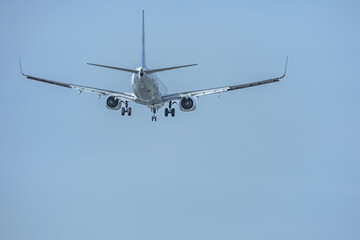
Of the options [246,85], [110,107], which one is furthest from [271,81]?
[110,107]

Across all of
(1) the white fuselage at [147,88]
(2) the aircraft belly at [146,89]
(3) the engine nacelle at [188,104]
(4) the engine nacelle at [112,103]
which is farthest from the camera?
(3) the engine nacelle at [188,104]

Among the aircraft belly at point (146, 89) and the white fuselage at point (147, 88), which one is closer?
the white fuselage at point (147, 88)

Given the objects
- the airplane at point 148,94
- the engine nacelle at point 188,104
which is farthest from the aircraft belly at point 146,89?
the engine nacelle at point 188,104

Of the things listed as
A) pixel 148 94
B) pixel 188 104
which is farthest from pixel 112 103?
pixel 188 104

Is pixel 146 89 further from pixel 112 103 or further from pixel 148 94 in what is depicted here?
pixel 112 103

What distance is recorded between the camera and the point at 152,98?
84.2 metres

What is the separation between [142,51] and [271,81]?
1869 cm

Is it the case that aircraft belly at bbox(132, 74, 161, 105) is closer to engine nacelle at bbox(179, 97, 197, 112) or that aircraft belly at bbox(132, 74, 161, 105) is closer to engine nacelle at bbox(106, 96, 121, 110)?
engine nacelle at bbox(106, 96, 121, 110)

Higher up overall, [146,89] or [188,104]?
[188,104]

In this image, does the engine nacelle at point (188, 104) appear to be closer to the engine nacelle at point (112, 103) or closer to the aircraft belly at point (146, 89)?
the aircraft belly at point (146, 89)

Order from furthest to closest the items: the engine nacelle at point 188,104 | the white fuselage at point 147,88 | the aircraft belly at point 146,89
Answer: the engine nacelle at point 188,104 < the aircraft belly at point 146,89 < the white fuselage at point 147,88

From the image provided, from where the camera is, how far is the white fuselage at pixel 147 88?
79.4 metres

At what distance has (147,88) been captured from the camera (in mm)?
80812

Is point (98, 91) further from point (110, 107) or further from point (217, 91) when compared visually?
point (217, 91)
